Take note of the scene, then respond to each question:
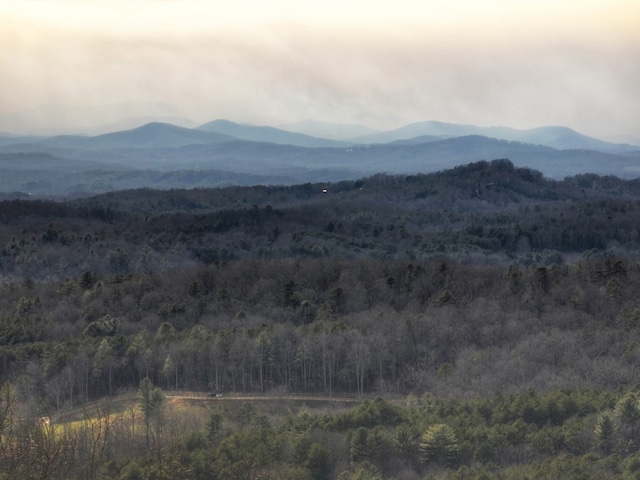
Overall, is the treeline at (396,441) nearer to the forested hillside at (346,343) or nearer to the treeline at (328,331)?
the forested hillside at (346,343)

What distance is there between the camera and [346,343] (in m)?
44.2

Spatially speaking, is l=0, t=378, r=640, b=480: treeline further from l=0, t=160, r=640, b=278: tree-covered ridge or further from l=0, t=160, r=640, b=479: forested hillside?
l=0, t=160, r=640, b=278: tree-covered ridge

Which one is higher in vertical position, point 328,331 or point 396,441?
point 328,331

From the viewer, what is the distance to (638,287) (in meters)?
51.5

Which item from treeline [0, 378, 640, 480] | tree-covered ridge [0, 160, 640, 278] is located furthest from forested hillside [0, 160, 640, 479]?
tree-covered ridge [0, 160, 640, 278]

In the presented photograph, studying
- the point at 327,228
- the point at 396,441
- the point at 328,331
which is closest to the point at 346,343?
the point at 328,331

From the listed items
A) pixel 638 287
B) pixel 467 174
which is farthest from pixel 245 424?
pixel 467 174

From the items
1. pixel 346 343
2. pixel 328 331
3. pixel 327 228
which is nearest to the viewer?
pixel 346 343

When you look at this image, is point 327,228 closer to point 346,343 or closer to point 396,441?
point 346,343

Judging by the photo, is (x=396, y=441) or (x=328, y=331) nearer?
(x=396, y=441)

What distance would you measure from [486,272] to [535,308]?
9.50 m

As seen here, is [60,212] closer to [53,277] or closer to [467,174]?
[53,277]

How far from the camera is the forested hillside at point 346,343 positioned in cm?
2789

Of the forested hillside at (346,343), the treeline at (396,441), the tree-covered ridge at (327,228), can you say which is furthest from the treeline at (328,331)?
the tree-covered ridge at (327,228)
